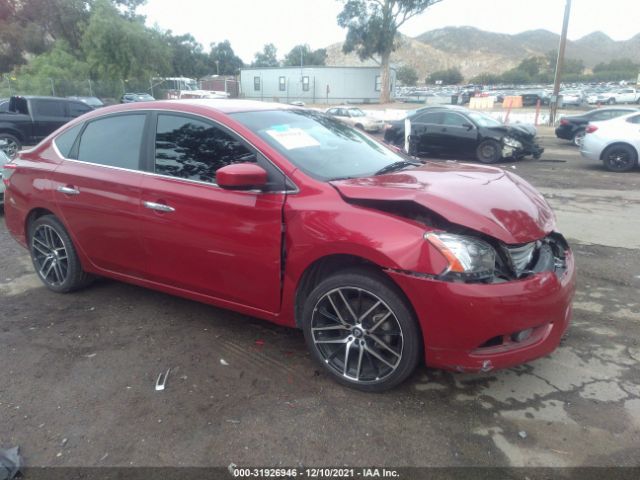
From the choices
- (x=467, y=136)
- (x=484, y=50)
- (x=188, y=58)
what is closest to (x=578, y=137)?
(x=467, y=136)

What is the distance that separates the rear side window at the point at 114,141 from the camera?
12.6 ft

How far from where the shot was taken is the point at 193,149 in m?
3.57

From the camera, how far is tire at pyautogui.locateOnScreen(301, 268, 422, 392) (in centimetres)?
278

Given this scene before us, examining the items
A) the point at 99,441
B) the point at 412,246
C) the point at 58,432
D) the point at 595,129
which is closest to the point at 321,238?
the point at 412,246

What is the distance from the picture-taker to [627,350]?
3426 millimetres

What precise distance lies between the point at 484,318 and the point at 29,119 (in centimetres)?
1511

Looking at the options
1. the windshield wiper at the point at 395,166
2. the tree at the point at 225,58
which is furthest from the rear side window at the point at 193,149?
the tree at the point at 225,58

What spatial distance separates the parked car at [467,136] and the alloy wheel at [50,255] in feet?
31.4

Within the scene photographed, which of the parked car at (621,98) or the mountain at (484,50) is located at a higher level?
the mountain at (484,50)

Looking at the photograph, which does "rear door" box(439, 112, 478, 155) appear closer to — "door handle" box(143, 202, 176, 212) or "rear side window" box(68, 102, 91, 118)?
"rear side window" box(68, 102, 91, 118)

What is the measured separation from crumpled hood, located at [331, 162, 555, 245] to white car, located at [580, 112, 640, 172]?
9.59 m

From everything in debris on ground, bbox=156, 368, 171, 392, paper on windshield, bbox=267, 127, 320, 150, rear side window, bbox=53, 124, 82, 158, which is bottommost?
debris on ground, bbox=156, 368, 171, 392

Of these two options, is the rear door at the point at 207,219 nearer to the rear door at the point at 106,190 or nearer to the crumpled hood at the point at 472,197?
the rear door at the point at 106,190

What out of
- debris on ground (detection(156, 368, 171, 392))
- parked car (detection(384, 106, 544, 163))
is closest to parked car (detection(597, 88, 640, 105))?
parked car (detection(384, 106, 544, 163))
